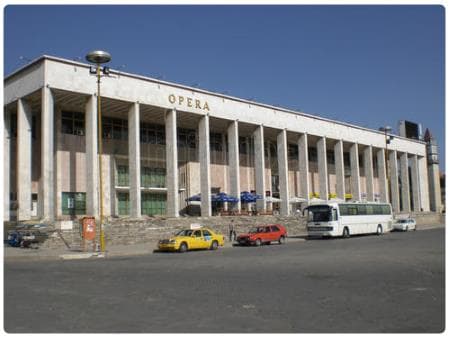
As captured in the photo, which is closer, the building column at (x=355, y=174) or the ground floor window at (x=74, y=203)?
the ground floor window at (x=74, y=203)

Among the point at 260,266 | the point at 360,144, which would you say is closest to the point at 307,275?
the point at 260,266

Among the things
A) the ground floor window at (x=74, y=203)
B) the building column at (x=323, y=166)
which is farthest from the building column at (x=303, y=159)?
the ground floor window at (x=74, y=203)

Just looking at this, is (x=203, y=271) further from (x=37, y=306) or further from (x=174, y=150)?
(x=174, y=150)

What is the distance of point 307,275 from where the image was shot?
14289mm

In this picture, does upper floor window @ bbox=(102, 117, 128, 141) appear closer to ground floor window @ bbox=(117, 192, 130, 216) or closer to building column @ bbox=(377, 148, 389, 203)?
ground floor window @ bbox=(117, 192, 130, 216)

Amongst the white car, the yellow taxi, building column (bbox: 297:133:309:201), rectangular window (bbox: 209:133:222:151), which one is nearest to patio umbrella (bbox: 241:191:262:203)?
rectangular window (bbox: 209:133:222:151)

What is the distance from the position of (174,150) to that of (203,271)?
25.7 meters

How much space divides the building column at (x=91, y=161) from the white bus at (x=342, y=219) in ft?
Result: 51.7

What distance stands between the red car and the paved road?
43.4 ft

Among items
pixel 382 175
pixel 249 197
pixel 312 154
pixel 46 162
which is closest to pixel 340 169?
pixel 312 154

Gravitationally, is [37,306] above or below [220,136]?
below

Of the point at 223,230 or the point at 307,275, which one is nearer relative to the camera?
the point at 307,275

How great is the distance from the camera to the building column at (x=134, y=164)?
38219 millimetres

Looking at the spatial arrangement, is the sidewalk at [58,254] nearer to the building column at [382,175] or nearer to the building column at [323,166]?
the building column at [323,166]
